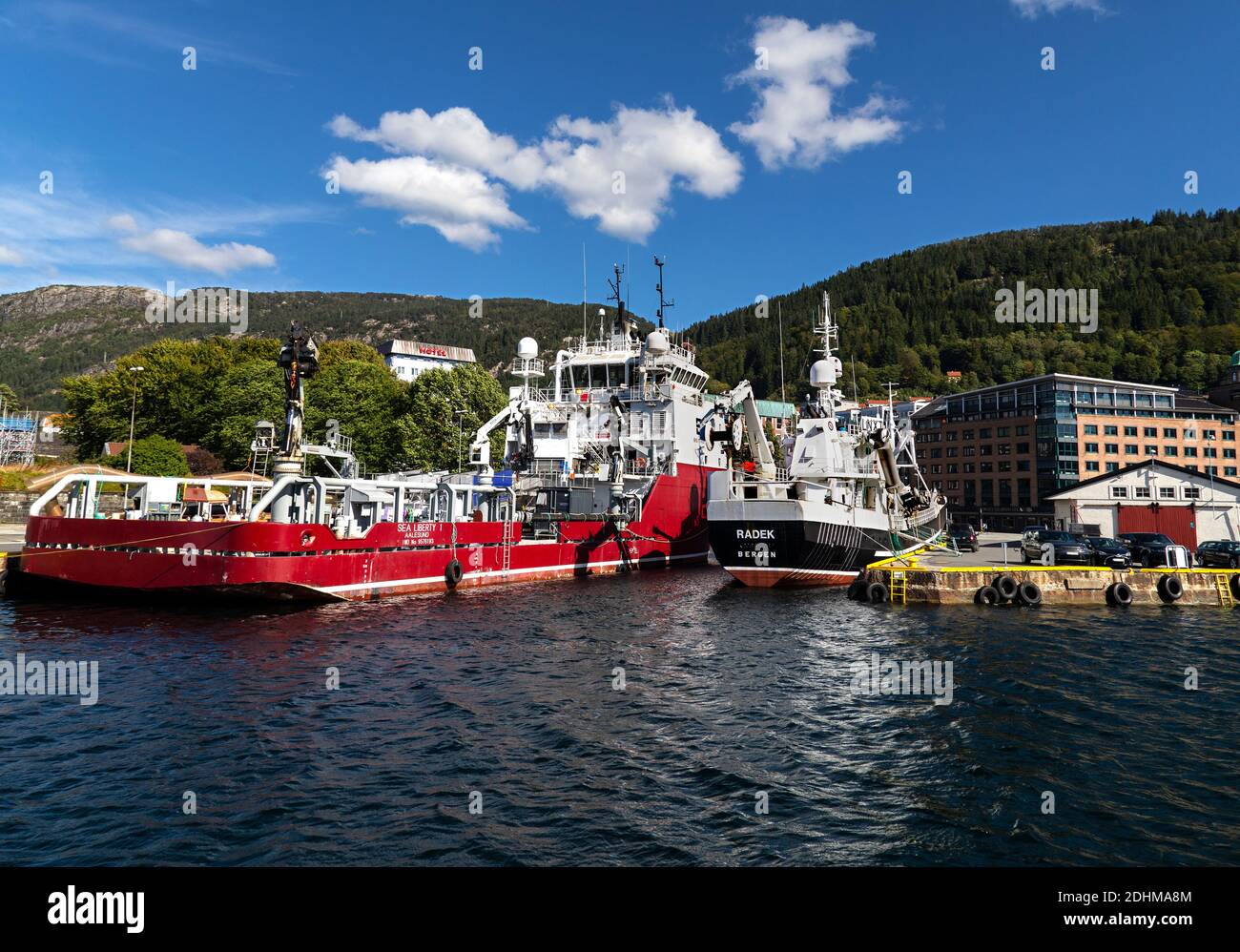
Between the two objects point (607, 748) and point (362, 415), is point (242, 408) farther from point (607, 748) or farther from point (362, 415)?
point (607, 748)

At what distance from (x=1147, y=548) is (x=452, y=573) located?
39.4 m

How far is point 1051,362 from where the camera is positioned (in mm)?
157250

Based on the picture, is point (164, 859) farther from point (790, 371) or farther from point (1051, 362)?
point (790, 371)

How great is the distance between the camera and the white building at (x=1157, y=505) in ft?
175

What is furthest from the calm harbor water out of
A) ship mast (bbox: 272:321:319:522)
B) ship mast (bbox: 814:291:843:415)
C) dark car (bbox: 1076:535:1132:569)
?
ship mast (bbox: 814:291:843:415)

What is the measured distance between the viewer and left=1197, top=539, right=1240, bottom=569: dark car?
35.5m

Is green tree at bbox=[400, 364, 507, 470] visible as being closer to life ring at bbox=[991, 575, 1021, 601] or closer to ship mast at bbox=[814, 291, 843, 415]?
ship mast at bbox=[814, 291, 843, 415]

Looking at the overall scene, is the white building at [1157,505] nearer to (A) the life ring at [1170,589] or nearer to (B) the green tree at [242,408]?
(A) the life ring at [1170,589]

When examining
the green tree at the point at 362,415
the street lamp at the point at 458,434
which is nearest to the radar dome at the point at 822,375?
the street lamp at the point at 458,434

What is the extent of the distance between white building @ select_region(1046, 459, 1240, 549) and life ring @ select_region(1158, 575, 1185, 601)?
29.0 meters

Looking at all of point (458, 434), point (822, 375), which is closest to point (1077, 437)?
point (822, 375)

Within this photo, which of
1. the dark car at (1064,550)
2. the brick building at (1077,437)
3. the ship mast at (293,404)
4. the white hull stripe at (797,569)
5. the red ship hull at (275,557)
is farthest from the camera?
the brick building at (1077,437)

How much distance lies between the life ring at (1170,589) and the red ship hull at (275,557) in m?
31.1

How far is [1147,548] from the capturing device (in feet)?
127
